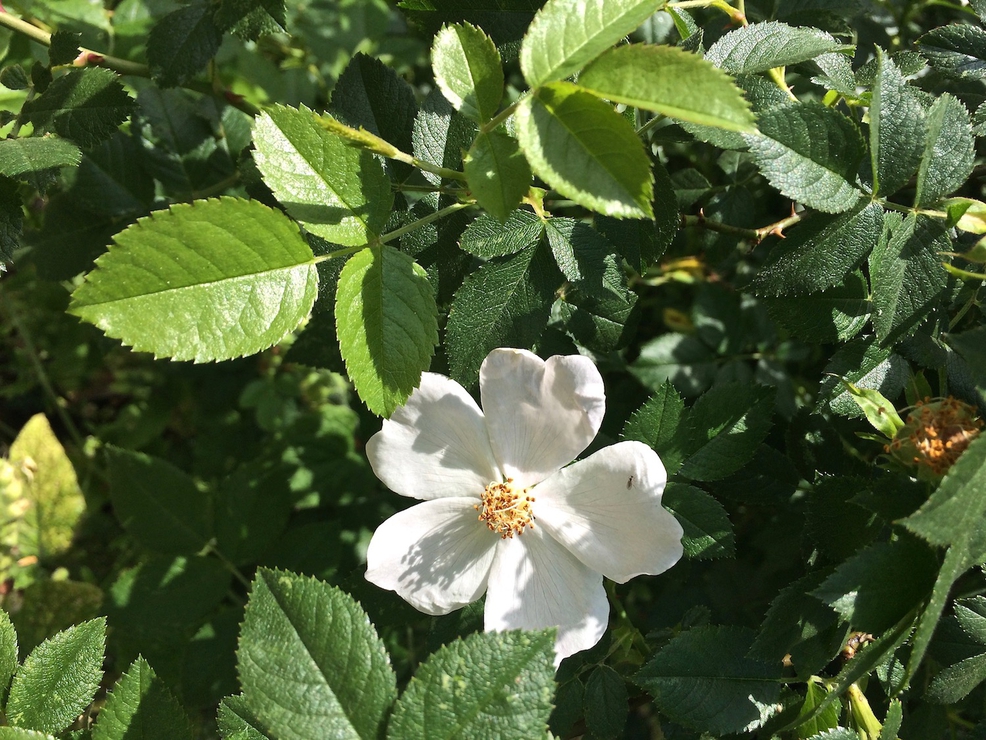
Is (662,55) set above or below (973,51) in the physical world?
above

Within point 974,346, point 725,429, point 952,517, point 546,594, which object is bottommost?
point 546,594

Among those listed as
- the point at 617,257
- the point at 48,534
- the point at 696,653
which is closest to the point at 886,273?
the point at 617,257

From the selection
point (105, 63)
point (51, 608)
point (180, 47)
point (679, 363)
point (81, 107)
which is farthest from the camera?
point (51, 608)

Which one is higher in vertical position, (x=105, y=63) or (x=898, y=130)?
(x=105, y=63)

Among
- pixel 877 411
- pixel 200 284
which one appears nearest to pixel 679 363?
pixel 877 411

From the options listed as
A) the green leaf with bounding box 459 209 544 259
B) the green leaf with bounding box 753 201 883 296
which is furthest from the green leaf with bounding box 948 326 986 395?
the green leaf with bounding box 459 209 544 259

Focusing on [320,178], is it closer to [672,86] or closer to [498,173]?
[498,173]

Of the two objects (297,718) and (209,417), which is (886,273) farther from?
(209,417)
